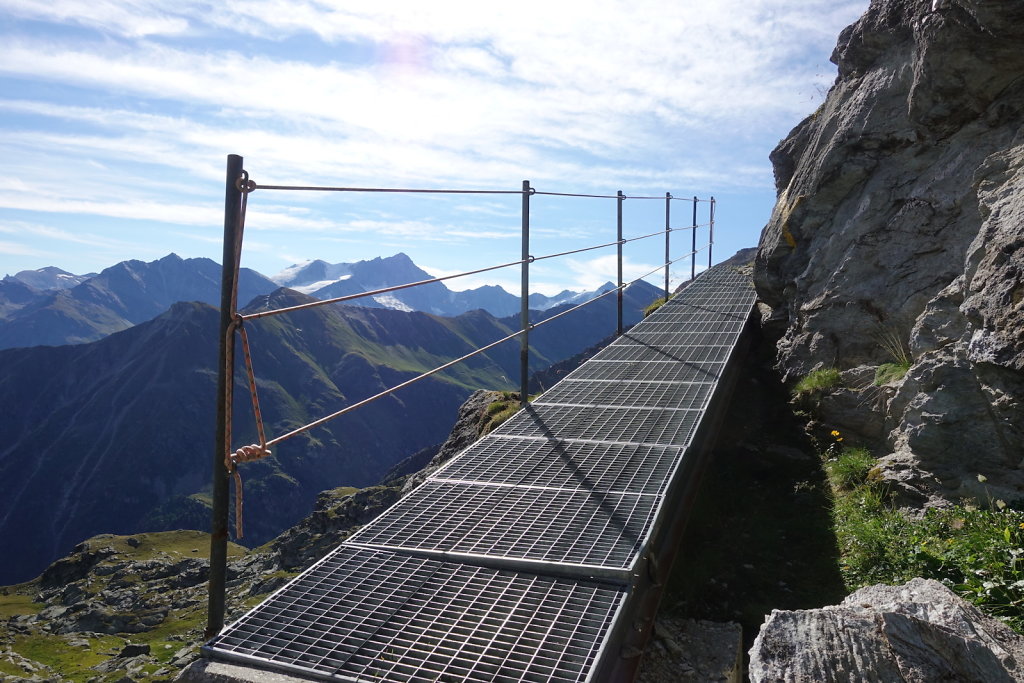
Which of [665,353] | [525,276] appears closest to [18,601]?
[665,353]

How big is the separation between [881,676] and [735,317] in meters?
8.89

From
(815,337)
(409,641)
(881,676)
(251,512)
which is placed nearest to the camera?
(881,676)

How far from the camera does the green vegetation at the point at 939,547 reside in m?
4.13

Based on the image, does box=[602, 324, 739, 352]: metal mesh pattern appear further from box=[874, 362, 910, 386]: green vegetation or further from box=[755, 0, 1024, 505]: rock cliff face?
box=[874, 362, 910, 386]: green vegetation

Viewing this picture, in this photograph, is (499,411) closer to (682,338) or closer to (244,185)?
(682,338)

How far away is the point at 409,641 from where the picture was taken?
364 centimetres

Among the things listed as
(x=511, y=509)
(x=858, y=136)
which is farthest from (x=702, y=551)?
(x=858, y=136)

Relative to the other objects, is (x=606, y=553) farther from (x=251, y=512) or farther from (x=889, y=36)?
(x=251, y=512)

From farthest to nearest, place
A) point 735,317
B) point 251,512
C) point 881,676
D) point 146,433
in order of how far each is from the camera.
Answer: point 146,433 → point 251,512 → point 735,317 → point 881,676

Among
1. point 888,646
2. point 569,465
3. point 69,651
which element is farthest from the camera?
point 69,651

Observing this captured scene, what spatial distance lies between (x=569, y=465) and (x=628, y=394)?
213 cm

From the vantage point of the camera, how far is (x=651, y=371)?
28.8 feet

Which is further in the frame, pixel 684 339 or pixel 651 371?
pixel 684 339

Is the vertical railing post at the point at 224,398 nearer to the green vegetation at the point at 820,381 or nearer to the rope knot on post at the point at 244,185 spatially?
the rope knot on post at the point at 244,185
